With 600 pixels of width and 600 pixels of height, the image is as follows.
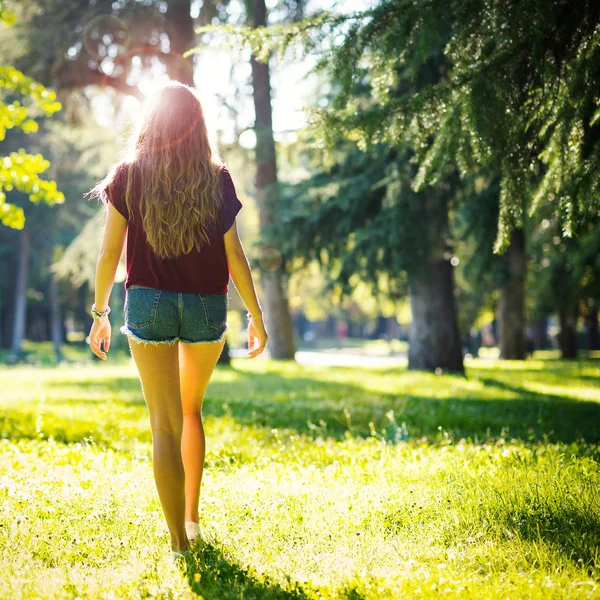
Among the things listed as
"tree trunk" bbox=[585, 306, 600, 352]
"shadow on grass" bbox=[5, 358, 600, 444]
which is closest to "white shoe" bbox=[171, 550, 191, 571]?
"shadow on grass" bbox=[5, 358, 600, 444]

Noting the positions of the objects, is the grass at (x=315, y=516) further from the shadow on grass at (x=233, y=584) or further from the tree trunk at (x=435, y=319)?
the tree trunk at (x=435, y=319)

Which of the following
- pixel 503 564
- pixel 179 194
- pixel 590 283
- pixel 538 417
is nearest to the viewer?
pixel 503 564

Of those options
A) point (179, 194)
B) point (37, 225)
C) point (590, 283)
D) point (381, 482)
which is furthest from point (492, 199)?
point (37, 225)

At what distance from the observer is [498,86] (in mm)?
4852

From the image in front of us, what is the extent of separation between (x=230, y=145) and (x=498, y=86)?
13.5 m

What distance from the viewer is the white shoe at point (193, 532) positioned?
3.51 m

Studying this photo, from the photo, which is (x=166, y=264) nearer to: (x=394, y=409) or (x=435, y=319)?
(x=394, y=409)

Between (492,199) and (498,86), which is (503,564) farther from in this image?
(492,199)

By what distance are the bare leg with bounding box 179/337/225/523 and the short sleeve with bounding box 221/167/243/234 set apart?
0.63 metres

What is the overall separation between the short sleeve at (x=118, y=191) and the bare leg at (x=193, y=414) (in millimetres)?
765

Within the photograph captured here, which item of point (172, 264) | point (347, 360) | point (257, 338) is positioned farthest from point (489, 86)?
point (347, 360)

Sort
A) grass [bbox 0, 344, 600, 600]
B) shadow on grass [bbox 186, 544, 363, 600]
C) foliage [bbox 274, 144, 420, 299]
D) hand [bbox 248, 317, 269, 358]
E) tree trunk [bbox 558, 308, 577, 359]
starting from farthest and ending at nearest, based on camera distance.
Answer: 1. tree trunk [bbox 558, 308, 577, 359]
2. foliage [bbox 274, 144, 420, 299]
3. hand [bbox 248, 317, 269, 358]
4. grass [bbox 0, 344, 600, 600]
5. shadow on grass [bbox 186, 544, 363, 600]

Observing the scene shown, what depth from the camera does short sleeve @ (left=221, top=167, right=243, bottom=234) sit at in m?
3.53

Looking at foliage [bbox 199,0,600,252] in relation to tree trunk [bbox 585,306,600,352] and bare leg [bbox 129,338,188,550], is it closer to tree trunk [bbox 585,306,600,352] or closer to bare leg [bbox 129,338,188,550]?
bare leg [bbox 129,338,188,550]
